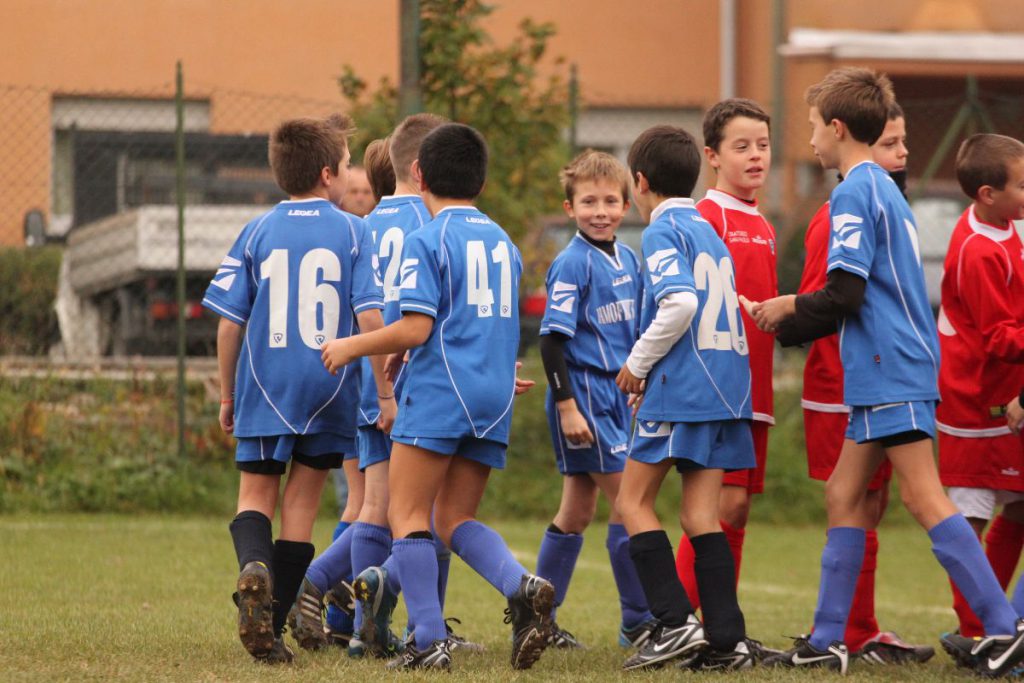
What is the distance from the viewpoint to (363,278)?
201 inches

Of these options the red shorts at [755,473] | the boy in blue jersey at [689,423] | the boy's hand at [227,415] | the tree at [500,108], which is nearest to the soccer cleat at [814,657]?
the boy in blue jersey at [689,423]

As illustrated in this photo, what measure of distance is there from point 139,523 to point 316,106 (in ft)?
12.8

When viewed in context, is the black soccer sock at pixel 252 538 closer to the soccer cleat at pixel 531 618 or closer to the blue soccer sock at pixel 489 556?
the blue soccer sock at pixel 489 556

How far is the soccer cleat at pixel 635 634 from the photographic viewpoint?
18.1 feet

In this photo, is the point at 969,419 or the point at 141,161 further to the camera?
the point at 141,161

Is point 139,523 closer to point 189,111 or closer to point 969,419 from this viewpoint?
point 189,111

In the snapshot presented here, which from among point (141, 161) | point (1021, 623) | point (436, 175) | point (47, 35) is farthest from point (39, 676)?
point (47, 35)

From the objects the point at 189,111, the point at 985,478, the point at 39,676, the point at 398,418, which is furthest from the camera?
the point at 189,111

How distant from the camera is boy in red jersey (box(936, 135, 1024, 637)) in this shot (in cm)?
519

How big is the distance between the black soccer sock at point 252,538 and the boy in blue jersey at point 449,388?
0.41 m

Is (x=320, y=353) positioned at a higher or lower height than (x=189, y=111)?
lower

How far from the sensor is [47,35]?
63.0 feet

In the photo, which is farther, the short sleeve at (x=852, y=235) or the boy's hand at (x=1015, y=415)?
the boy's hand at (x=1015, y=415)

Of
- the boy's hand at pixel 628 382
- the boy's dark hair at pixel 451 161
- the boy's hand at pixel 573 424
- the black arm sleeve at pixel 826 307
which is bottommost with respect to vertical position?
the boy's hand at pixel 573 424
